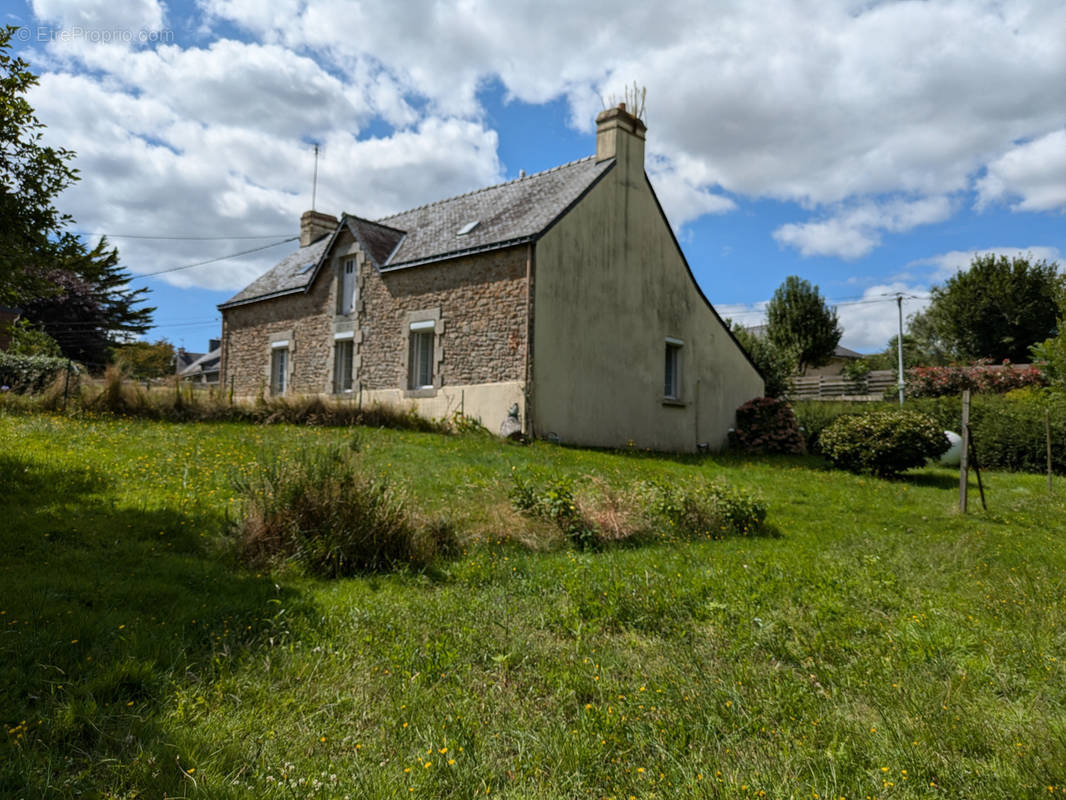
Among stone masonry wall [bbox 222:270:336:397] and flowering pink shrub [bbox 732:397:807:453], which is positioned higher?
stone masonry wall [bbox 222:270:336:397]

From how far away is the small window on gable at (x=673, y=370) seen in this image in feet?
59.7

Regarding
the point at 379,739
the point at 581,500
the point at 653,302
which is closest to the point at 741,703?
the point at 379,739

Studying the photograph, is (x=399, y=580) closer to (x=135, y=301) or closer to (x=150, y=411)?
(x=150, y=411)

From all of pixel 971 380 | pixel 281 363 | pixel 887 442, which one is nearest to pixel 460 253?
pixel 281 363

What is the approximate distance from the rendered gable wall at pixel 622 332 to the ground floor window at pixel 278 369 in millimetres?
9427

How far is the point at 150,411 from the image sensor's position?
13.0 meters

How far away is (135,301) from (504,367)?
31525 mm

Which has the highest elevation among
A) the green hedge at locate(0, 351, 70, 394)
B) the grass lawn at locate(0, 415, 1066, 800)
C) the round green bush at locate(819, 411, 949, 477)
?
the green hedge at locate(0, 351, 70, 394)

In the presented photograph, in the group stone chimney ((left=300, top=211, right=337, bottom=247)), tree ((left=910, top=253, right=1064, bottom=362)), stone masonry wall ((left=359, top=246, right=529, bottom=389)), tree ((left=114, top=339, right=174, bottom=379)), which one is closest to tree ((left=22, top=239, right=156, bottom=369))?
tree ((left=114, top=339, right=174, bottom=379))

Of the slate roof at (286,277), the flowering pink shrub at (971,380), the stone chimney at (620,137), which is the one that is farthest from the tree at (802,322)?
the slate roof at (286,277)

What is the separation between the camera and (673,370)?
60.2 ft

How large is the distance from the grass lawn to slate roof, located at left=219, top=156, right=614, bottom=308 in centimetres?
965

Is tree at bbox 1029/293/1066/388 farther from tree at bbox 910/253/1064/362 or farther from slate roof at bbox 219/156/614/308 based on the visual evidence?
tree at bbox 910/253/1064/362

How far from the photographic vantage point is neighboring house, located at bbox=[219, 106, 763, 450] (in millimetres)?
14789
